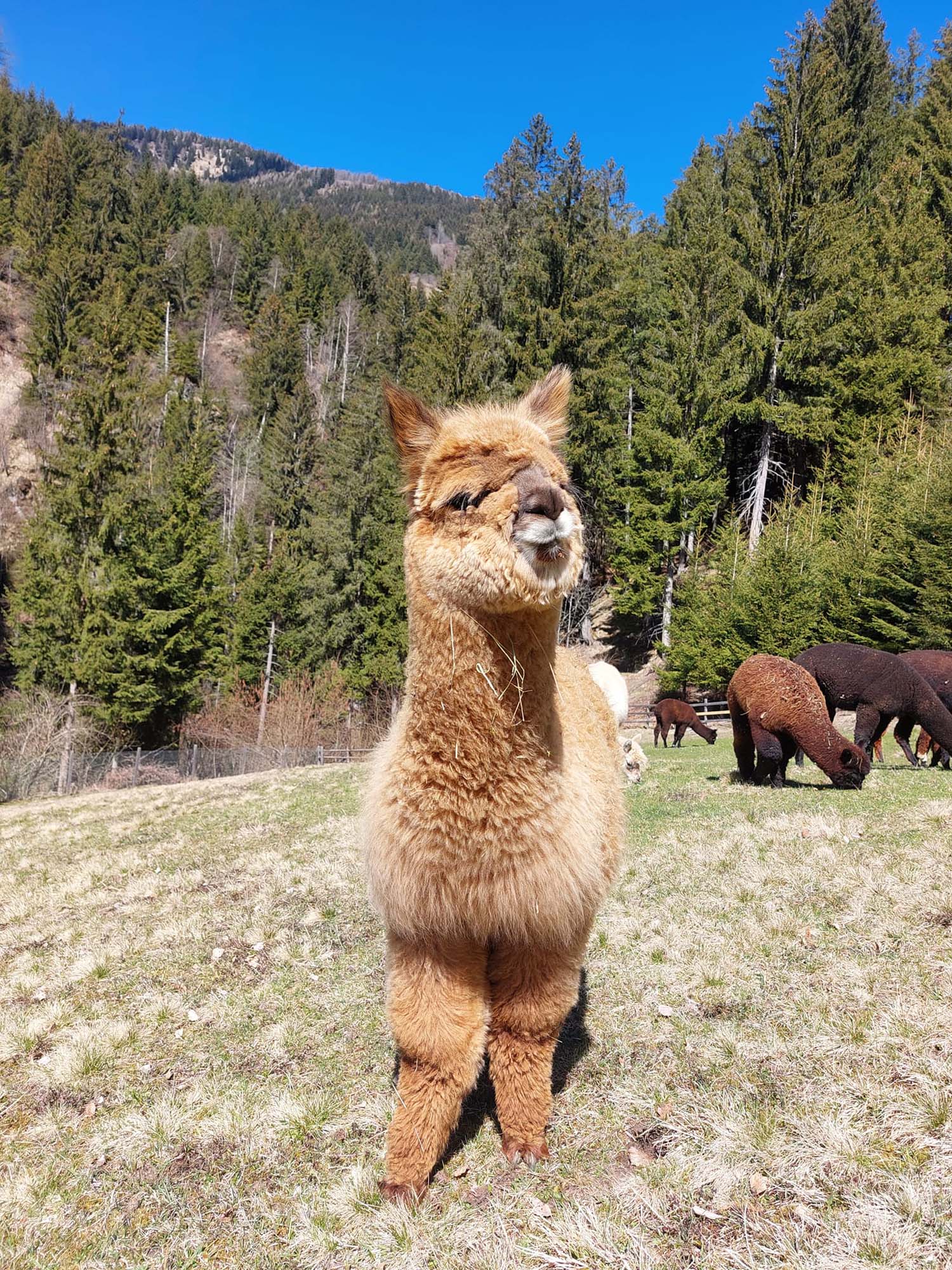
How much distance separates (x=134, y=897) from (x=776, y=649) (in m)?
22.3

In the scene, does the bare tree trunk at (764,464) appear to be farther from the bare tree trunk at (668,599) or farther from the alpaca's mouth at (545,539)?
the alpaca's mouth at (545,539)

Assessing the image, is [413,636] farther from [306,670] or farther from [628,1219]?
[306,670]

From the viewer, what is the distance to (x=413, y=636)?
2.63 metres

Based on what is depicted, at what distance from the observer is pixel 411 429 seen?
2.61 m

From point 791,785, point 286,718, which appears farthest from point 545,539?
point 286,718

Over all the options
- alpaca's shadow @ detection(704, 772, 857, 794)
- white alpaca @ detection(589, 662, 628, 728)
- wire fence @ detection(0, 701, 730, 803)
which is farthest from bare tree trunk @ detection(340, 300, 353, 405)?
alpaca's shadow @ detection(704, 772, 857, 794)

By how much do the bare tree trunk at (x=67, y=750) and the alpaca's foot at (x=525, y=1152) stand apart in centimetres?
2267

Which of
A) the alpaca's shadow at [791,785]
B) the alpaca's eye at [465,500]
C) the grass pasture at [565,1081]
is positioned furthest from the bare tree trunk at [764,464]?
the alpaca's eye at [465,500]

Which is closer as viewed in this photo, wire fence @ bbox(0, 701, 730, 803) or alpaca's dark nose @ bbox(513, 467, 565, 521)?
alpaca's dark nose @ bbox(513, 467, 565, 521)

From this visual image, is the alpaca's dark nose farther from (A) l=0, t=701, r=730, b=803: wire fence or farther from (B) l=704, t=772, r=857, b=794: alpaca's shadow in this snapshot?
(A) l=0, t=701, r=730, b=803: wire fence

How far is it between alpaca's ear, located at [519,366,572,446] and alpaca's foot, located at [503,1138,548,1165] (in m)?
2.95

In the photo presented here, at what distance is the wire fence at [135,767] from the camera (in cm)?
2102

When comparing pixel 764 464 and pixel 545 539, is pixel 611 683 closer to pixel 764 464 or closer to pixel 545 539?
pixel 545 539

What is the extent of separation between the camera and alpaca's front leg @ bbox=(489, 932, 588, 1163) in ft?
8.99
